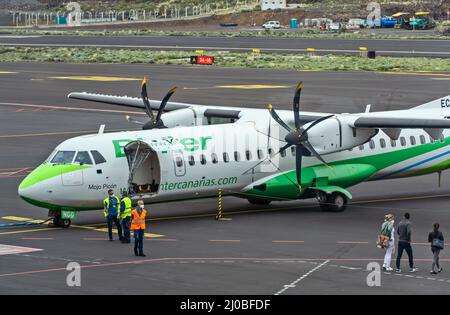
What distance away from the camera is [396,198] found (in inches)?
1613

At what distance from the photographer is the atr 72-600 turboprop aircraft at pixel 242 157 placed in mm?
34000

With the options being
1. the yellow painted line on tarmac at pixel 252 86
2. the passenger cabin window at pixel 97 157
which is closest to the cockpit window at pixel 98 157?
the passenger cabin window at pixel 97 157

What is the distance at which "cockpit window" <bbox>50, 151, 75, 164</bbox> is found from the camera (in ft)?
112

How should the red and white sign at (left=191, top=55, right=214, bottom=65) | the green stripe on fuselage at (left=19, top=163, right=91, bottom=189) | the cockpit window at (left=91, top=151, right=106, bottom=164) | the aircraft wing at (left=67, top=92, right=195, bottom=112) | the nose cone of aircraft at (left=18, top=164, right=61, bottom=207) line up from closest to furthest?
1. the nose cone of aircraft at (left=18, top=164, right=61, bottom=207)
2. the green stripe on fuselage at (left=19, top=163, right=91, bottom=189)
3. the cockpit window at (left=91, top=151, right=106, bottom=164)
4. the aircraft wing at (left=67, top=92, right=195, bottom=112)
5. the red and white sign at (left=191, top=55, right=214, bottom=65)

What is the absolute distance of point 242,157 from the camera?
37219 millimetres

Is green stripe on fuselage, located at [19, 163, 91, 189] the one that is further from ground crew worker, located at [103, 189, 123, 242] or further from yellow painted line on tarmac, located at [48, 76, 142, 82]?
yellow painted line on tarmac, located at [48, 76, 142, 82]

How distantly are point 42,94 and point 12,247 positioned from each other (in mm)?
50493

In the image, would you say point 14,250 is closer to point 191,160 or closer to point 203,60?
point 191,160

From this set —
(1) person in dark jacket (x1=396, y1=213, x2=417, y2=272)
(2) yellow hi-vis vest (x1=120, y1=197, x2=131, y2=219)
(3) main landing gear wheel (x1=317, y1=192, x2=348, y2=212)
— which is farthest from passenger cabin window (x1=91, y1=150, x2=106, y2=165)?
(1) person in dark jacket (x1=396, y1=213, x2=417, y2=272)

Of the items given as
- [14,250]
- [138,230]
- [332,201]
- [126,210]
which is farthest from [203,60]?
[138,230]

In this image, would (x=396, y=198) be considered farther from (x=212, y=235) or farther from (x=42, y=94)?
(x=42, y=94)

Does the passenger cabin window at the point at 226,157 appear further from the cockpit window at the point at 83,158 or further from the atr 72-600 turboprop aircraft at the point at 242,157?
the cockpit window at the point at 83,158

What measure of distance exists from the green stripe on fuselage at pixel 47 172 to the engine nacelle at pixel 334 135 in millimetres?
8658

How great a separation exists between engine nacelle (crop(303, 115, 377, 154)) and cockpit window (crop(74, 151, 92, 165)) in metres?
8.26
